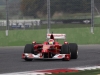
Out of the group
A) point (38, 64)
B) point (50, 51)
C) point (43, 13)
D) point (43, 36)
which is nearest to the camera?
point (38, 64)

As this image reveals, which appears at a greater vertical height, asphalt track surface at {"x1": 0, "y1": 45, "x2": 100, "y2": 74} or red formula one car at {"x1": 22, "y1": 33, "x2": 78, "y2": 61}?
red formula one car at {"x1": 22, "y1": 33, "x2": 78, "y2": 61}

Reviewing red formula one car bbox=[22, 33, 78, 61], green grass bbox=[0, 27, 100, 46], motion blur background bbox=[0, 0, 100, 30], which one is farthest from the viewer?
motion blur background bbox=[0, 0, 100, 30]

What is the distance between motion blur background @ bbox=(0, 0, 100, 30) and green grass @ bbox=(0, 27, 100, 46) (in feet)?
1.23

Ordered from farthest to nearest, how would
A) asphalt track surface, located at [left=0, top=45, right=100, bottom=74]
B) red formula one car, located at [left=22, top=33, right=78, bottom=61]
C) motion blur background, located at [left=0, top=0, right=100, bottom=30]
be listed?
motion blur background, located at [left=0, top=0, right=100, bottom=30]
red formula one car, located at [left=22, top=33, right=78, bottom=61]
asphalt track surface, located at [left=0, top=45, right=100, bottom=74]

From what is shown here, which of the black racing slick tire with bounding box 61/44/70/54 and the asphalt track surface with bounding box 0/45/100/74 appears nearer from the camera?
the asphalt track surface with bounding box 0/45/100/74

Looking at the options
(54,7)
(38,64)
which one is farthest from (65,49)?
(54,7)

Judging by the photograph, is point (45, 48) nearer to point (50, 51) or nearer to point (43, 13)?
point (50, 51)

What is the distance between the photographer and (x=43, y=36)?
34.2m

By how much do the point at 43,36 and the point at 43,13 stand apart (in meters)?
1.71

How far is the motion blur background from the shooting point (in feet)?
112

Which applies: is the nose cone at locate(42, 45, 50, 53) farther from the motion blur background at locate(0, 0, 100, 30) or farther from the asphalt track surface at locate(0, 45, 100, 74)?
the motion blur background at locate(0, 0, 100, 30)

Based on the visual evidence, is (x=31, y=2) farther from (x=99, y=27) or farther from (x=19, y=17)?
(x=99, y=27)

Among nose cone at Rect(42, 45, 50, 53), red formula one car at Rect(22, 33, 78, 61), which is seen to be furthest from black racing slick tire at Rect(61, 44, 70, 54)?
nose cone at Rect(42, 45, 50, 53)

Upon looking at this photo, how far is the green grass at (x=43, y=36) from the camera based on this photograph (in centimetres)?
3394
